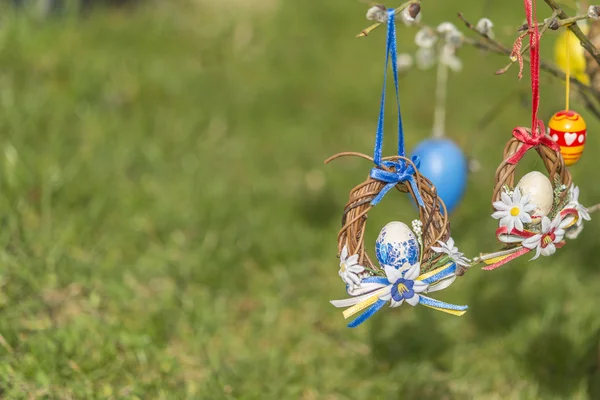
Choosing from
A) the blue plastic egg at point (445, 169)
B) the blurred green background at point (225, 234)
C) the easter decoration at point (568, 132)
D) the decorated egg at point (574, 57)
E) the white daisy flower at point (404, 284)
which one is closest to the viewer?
the white daisy flower at point (404, 284)

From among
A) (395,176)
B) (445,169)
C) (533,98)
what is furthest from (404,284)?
(445,169)

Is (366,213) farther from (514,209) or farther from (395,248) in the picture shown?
(514,209)

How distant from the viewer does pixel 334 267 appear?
2930 millimetres

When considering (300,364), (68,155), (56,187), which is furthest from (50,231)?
(300,364)

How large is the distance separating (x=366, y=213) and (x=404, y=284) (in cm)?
16

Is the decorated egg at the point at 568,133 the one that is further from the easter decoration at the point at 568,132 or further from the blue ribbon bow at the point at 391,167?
the blue ribbon bow at the point at 391,167

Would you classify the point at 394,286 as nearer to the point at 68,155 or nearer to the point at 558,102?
the point at 68,155

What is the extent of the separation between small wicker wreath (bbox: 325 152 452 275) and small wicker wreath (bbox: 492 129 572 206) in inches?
4.7

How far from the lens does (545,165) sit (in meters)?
1.52

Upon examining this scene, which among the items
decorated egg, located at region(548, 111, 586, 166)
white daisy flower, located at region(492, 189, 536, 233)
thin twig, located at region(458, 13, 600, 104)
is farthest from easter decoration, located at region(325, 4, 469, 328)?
thin twig, located at region(458, 13, 600, 104)

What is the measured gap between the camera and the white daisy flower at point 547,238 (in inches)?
56.4

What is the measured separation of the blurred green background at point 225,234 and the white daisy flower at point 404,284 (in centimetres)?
44

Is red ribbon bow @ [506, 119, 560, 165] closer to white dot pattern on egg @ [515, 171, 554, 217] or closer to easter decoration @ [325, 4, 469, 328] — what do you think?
white dot pattern on egg @ [515, 171, 554, 217]

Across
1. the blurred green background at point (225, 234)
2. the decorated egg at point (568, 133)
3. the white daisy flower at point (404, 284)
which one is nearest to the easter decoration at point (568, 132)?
the decorated egg at point (568, 133)
